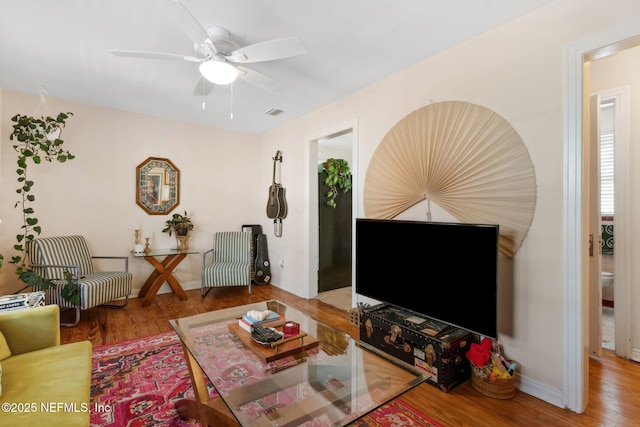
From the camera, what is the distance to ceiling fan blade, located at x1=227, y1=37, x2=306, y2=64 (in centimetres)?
177

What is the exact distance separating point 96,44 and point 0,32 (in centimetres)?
59

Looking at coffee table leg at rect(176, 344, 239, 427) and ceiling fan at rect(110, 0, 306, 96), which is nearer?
coffee table leg at rect(176, 344, 239, 427)

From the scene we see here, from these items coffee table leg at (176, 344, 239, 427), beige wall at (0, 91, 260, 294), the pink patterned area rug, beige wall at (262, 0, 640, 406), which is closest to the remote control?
coffee table leg at (176, 344, 239, 427)

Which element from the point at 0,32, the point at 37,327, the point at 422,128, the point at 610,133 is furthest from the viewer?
the point at 610,133

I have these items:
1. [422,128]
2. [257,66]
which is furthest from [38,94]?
[422,128]

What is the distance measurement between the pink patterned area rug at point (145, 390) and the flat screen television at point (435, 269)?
65 centimetres

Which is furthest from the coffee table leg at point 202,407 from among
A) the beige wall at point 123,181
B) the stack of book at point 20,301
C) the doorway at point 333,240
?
the beige wall at point 123,181

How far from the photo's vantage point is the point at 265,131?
480 cm

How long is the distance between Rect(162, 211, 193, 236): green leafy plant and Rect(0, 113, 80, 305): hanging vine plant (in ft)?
4.24

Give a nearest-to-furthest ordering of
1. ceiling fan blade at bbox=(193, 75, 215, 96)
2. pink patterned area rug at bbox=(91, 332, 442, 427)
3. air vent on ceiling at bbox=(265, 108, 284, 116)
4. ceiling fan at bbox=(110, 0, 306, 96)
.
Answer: pink patterned area rug at bbox=(91, 332, 442, 427) < ceiling fan at bbox=(110, 0, 306, 96) < ceiling fan blade at bbox=(193, 75, 215, 96) < air vent on ceiling at bbox=(265, 108, 284, 116)

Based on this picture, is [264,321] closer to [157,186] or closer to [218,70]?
[218,70]

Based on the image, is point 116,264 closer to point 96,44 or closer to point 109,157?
point 109,157

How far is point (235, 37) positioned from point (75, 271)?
2833 millimetres

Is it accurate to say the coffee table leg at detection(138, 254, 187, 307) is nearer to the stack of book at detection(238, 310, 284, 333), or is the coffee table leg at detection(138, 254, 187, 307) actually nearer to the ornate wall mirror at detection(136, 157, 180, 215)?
the ornate wall mirror at detection(136, 157, 180, 215)
